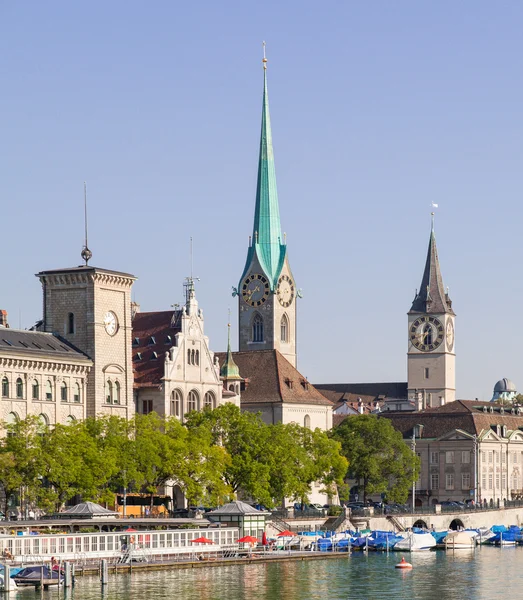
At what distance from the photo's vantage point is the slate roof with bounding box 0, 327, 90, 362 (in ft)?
456

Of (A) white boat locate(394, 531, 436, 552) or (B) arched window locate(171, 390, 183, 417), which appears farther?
(B) arched window locate(171, 390, 183, 417)

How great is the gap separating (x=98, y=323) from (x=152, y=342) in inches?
558

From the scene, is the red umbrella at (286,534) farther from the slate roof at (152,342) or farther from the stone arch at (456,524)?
the stone arch at (456,524)

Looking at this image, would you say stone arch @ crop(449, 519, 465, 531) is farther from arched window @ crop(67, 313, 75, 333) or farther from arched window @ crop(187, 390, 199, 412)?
arched window @ crop(67, 313, 75, 333)

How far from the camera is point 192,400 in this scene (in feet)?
531

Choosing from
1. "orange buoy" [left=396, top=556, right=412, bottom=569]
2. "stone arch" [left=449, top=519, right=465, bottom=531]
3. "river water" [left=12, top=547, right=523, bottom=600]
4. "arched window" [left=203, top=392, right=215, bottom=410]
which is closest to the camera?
"river water" [left=12, top=547, right=523, bottom=600]

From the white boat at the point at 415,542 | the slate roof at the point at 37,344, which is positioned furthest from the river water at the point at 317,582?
the slate roof at the point at 37,344

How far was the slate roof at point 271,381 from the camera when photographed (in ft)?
596

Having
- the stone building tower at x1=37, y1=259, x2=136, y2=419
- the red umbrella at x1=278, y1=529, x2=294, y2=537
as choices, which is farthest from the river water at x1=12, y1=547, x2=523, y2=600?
the stone building tower at x1=37, y1=259, x2=136, y2=419

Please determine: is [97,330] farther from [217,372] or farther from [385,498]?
[385,498]

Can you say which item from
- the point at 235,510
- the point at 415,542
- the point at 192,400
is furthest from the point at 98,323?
the point at 415,542

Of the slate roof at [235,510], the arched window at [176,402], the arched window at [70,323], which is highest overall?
the arched window at [70,323]

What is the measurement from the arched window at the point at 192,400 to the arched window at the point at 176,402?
1445 millimetres

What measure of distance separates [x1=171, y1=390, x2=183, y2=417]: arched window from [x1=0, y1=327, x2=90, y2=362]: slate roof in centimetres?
1425
